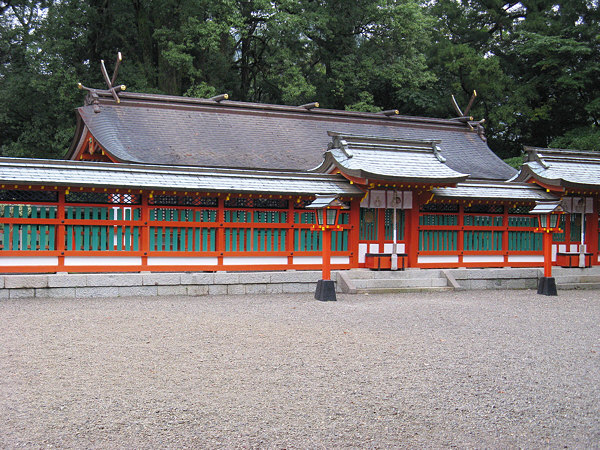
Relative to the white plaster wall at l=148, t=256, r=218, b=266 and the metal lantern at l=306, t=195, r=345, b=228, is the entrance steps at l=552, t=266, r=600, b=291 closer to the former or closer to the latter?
the metal lantern at l=306, t=195, r=345, b=228

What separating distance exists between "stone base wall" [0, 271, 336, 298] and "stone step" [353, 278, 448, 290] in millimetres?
749

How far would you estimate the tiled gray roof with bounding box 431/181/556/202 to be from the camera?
50.0 feet

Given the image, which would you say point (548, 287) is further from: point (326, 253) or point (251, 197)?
point (251, 197)

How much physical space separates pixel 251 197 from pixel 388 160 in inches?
136

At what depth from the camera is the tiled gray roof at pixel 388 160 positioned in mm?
13896

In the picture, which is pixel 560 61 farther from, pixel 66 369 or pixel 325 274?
pixel 66 369

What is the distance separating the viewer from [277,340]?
324 inches

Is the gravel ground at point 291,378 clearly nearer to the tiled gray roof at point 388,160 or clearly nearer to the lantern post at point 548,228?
the lantern post at point 548,228

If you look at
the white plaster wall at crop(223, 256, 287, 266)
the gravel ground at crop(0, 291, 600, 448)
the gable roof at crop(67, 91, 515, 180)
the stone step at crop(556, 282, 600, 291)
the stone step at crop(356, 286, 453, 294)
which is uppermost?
the gable roof at crop(67, 91, 515, 180)

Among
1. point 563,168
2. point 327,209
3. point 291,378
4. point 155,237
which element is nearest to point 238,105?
point 155,237

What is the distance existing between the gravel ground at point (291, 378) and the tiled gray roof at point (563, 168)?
6.10m

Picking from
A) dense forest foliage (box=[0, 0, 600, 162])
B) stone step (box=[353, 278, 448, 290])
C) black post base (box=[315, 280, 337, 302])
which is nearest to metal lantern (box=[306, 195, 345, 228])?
black post base (box=[315, 280, 337, 302])

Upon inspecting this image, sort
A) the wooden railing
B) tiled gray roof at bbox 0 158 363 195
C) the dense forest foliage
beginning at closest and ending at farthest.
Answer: tiled gray roof at bbox 0 158 363 195 → the wooden railing → the dense forest foliage

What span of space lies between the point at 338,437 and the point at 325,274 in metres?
7.80
